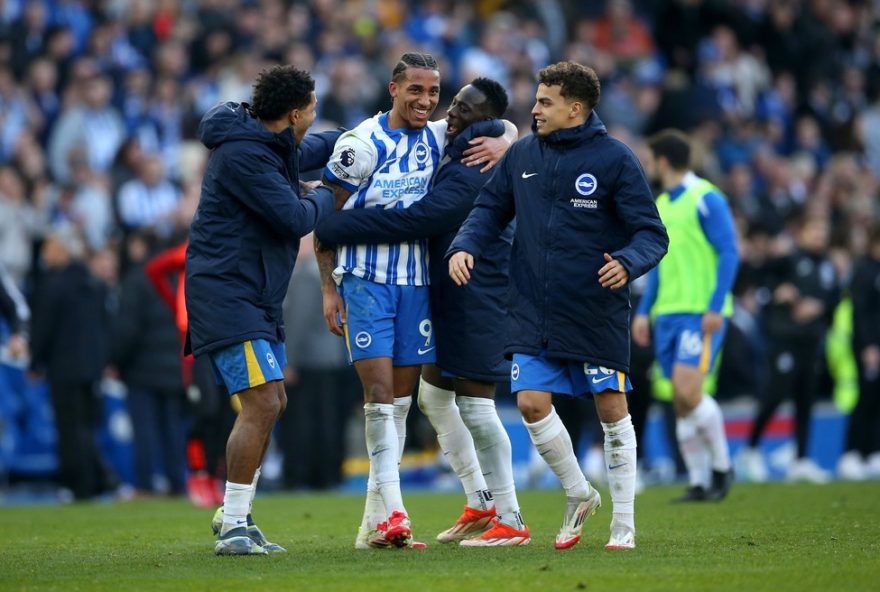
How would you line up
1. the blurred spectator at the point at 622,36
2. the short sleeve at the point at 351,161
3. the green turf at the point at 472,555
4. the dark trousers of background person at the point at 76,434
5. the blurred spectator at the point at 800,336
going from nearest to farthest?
the green turf at the point at 472,555, the short sleeve at the point at 351,161, the dark trousers of background person at the point at 76,434, the blurred spectator at the point at 800,336, the blurred spectator at the point at 622,36

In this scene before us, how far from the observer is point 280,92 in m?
8.25

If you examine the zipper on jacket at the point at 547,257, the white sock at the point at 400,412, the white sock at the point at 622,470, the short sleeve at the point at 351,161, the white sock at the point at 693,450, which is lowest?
the white sock at the point at 693,450

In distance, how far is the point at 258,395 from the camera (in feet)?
27.2

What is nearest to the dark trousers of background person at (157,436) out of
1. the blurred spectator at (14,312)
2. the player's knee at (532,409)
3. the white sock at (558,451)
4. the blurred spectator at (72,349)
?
the blurred spectator at (72,349)

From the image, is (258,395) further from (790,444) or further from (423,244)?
(790,444)

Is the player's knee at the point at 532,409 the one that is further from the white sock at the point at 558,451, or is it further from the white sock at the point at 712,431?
the white sock at the point at 712,431

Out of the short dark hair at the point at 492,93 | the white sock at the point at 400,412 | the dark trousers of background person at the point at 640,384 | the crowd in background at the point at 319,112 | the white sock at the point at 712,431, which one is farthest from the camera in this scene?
the crowd in background at the point at 319,112

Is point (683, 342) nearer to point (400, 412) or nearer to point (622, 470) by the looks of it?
point (400, 412)

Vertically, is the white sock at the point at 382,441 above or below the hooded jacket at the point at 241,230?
below

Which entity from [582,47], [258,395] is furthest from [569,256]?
[582,47]

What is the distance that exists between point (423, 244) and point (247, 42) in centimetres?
1250

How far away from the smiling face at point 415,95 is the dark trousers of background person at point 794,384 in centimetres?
903

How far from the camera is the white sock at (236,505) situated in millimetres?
8242

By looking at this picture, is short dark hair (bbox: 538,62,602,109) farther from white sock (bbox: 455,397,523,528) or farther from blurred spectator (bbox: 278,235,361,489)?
blurred spectator (bbox: 278,235,361,489)
